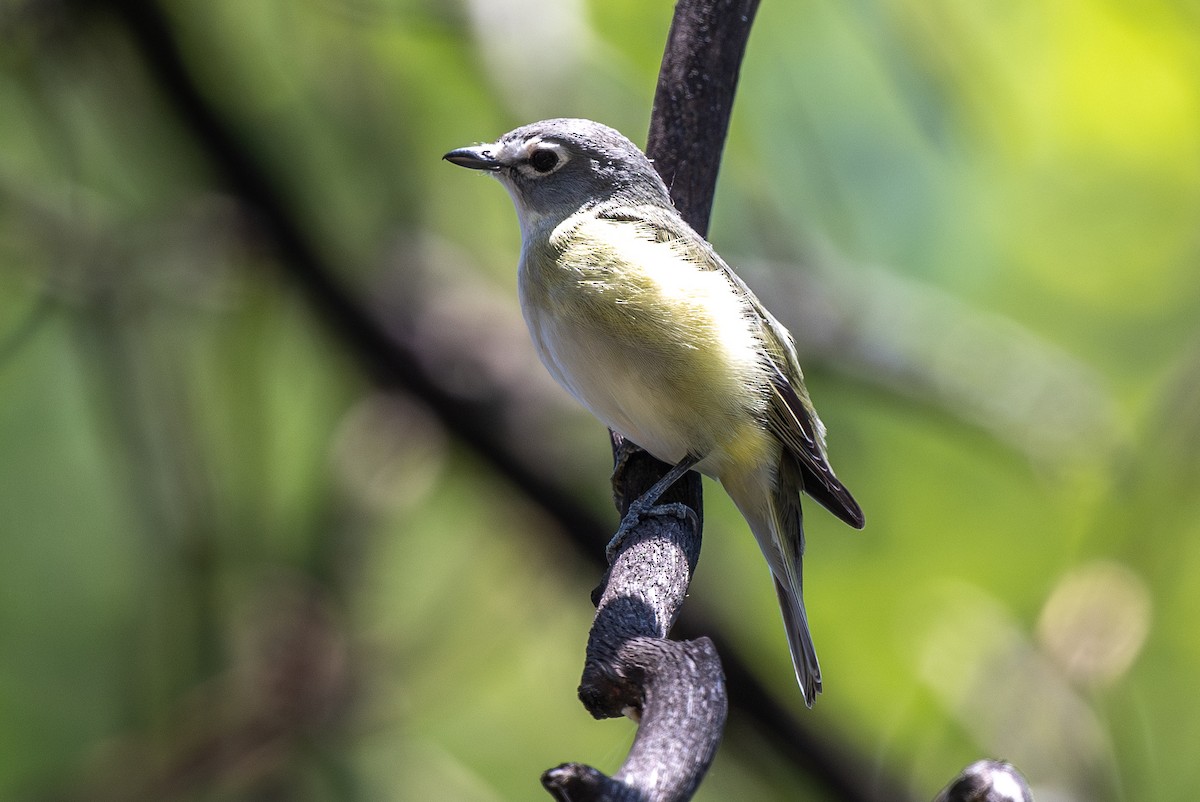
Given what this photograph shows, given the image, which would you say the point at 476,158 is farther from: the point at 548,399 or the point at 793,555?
the point at 548,399

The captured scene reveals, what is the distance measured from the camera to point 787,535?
348 centimetres

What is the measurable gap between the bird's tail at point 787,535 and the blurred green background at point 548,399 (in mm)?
1027

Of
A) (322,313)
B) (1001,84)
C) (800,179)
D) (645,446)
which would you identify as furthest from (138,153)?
(1001,84)

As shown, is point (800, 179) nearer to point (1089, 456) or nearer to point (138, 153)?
point (1089, 456)

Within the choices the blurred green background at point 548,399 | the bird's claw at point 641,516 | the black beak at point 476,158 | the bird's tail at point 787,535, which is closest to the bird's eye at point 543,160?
the black beak at point 476,158

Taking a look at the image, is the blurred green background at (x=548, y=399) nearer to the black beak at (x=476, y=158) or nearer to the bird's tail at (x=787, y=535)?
the bird's tail at (x=787, y=535)

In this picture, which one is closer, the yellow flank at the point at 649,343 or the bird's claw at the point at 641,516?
the bird's claw at the point at 641,516

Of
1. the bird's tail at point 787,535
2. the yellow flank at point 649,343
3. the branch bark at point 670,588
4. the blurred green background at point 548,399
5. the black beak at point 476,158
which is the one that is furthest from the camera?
the blurred green background at point 548,399

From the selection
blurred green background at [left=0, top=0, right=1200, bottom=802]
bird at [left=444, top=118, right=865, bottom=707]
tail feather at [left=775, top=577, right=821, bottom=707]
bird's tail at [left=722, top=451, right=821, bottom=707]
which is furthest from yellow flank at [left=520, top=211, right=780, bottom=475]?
blurred green background at [left=0, top=0, right=1200, bottom=802]

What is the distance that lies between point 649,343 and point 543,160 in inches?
30.0

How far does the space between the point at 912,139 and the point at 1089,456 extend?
63.1 inches

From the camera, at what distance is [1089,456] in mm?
4805

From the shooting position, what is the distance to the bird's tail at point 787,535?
3.39m

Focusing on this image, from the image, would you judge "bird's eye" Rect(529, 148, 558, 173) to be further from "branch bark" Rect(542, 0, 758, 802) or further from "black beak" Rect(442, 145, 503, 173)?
"branch bark" Rect(542, 0, 758, 802)
